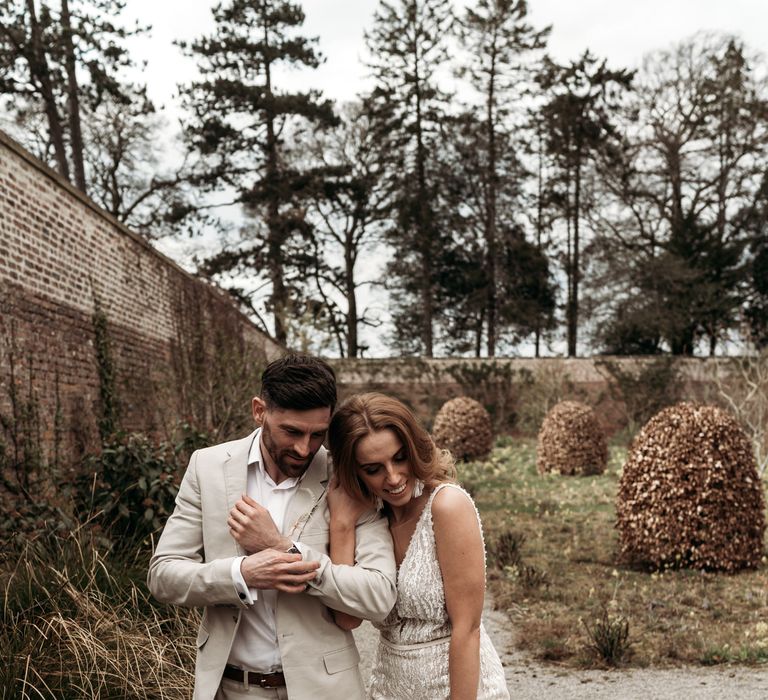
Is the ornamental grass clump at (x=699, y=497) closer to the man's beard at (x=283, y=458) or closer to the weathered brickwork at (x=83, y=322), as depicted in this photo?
the weathered brickwork at (x=83, y=322)

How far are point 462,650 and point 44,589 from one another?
2554mm

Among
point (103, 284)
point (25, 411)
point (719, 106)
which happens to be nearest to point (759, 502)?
point (25, 411)

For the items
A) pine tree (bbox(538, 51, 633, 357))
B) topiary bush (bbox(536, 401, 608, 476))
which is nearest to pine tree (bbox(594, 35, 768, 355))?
pine tree (bbox(538, 51, 633, 357))

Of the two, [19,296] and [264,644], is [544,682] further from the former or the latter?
[19,296]

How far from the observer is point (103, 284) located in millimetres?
9883

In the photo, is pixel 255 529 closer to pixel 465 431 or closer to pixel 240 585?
pixel 240 585

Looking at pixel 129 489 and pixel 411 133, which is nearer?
pixel 129 489

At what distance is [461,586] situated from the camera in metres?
2.39

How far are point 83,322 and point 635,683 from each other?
6.91m

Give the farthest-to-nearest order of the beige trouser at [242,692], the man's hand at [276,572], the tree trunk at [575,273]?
the tree trunk at [575,273] → the beige trouser at [242,692] → the man's hand at [276,572]

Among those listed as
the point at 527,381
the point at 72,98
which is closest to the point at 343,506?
the point at 72,98

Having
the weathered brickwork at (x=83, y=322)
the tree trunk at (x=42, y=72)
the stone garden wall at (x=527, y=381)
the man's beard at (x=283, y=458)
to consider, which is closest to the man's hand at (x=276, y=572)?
the man's beard at (x=283, y=458)

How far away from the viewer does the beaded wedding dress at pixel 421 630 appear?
8.04 ft

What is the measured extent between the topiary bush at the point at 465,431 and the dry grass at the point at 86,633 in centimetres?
1241
